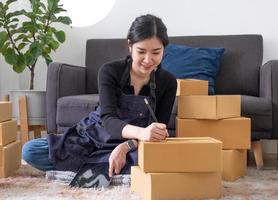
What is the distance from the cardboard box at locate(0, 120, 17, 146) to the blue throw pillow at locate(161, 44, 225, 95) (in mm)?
904

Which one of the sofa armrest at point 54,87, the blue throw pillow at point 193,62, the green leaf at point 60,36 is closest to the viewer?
the sofa armrest at point 54,87

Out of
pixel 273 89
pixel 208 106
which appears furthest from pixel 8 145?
pixel 273 89

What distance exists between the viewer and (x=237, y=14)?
2.48 metres

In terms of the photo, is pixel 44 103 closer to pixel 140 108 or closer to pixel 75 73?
pixel 75 73

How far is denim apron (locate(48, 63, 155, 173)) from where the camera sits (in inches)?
56.7

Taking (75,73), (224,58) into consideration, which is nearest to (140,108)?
(75,73)

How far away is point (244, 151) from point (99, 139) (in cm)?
61

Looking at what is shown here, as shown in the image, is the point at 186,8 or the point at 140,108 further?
the point at 186,8

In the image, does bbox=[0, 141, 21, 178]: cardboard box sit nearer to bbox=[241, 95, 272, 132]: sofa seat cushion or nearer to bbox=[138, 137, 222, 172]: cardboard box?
bbox=[138, 137, 222, 172]: cardboard box

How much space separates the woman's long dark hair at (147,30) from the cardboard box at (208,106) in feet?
1.05

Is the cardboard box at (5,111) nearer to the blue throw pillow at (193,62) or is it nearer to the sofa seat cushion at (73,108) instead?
the sofa seat cushion at (73,108)

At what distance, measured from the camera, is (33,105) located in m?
2.29

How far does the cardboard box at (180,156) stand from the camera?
1.16m

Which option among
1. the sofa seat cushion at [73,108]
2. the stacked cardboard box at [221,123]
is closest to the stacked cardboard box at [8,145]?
the sofa seat cushion at [73,108]
